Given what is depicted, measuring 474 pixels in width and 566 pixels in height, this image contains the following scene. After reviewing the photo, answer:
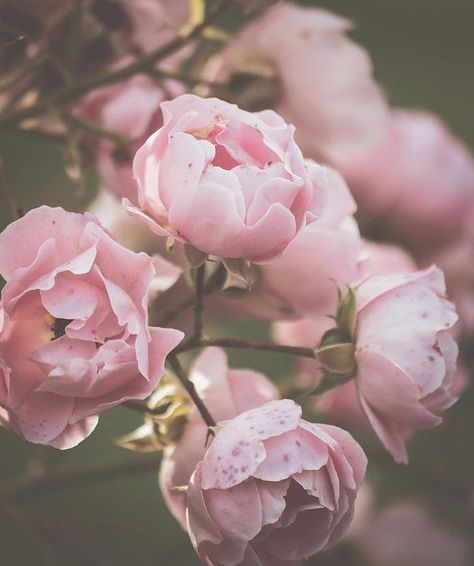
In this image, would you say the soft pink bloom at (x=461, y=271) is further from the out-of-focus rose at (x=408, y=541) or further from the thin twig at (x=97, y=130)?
the thin twig at (x=97, y=130)

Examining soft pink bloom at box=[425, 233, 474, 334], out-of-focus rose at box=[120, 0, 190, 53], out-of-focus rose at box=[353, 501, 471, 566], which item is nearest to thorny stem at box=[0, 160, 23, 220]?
out-of-focus rose at box=[120, 0, 190, 53]

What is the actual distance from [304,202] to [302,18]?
24 cm

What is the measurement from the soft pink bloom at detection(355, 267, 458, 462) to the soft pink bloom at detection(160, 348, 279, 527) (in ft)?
0.17

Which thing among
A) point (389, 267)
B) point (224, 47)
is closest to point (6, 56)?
point (224, 47)

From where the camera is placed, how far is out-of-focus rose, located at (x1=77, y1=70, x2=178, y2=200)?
1.90 ft

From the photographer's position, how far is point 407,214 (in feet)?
2.84

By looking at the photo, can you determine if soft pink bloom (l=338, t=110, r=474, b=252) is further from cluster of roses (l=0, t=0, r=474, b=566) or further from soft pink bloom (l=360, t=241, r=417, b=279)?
cluster of roses (l=0, t=0, r=474, b=566)

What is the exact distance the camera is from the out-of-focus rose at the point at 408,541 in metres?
0.88

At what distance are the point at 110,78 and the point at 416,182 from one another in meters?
0.39

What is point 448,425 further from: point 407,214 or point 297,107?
point 297,107

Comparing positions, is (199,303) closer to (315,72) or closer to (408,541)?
(315,72)

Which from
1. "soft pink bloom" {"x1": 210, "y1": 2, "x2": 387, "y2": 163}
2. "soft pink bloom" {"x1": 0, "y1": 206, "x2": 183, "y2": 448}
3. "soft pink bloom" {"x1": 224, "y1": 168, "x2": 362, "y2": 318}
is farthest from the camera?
"soft pink bloom" {"x1": 210, "y1": 2, "x2": 387, "y2": 163}

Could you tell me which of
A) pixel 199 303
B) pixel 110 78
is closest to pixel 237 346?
pixel 199 303

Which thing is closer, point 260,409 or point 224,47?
point 260,409
